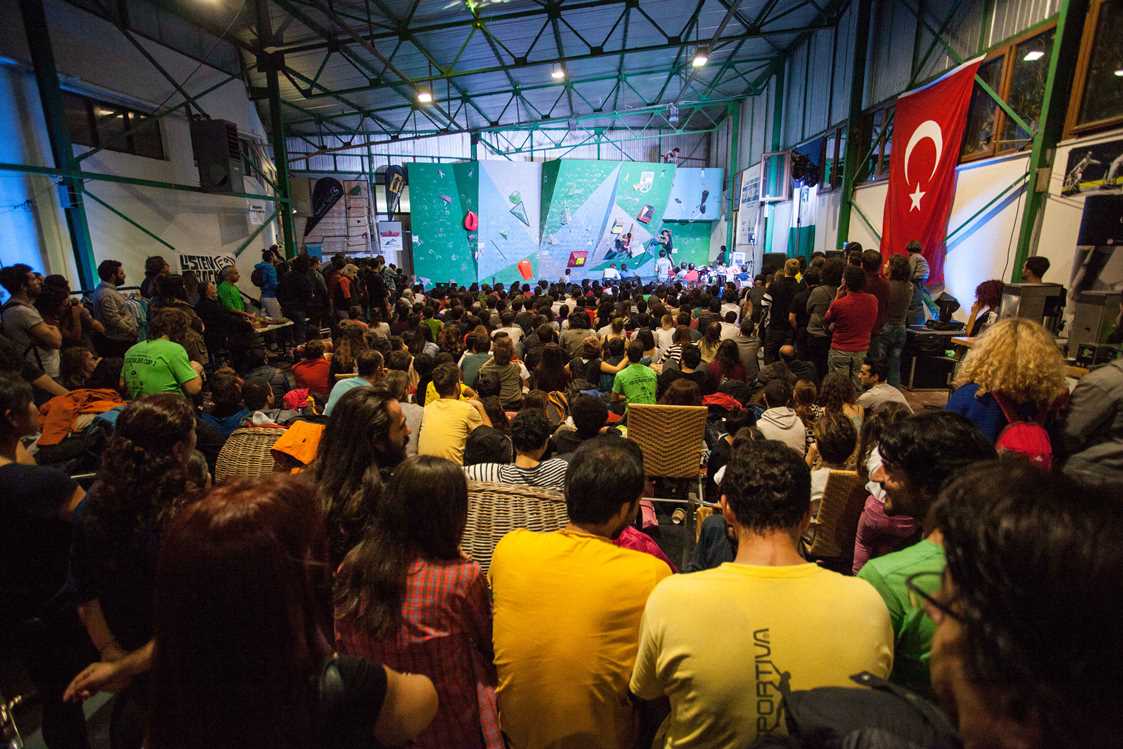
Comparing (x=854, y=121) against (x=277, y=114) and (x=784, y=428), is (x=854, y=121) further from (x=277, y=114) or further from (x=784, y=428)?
(x=277, y=114)

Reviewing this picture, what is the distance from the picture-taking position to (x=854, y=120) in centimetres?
934

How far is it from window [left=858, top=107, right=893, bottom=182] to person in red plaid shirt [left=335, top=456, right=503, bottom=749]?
953 cm

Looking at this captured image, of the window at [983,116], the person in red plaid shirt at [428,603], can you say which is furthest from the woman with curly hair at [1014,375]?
the window at [983,116]

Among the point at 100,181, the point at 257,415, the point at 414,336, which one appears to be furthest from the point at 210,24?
the point at 257,415

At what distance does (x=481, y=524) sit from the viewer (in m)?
1.96

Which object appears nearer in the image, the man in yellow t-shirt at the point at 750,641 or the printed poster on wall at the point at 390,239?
the man in yellow t-shirt at the point at 750,641

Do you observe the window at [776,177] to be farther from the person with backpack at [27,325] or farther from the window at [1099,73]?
the person with backpack at [27,325]

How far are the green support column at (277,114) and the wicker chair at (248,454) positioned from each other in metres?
8.62

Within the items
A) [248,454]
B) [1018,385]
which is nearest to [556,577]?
[248,454]

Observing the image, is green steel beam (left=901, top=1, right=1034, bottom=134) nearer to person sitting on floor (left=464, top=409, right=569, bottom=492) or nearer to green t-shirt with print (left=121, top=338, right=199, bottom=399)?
person sitting on floor (left=464, top=409, right=569, bottom=492)

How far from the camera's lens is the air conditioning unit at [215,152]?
8.45m

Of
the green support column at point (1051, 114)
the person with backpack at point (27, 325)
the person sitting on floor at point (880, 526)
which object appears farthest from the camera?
the green support column at point (1051, 114)

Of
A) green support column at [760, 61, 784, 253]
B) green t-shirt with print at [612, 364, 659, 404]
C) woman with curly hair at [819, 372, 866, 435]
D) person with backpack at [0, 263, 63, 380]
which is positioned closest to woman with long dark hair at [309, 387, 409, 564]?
green t-shirt with print at [612, 364, 659, 404]

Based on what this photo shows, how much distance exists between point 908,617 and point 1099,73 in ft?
20.8
